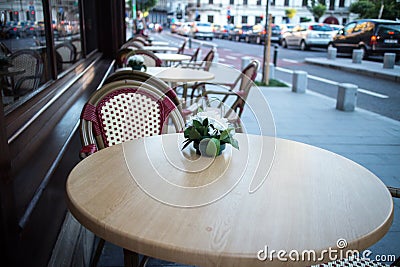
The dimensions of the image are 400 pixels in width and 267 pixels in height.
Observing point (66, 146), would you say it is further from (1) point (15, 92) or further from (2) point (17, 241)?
(2) point (17, 241)

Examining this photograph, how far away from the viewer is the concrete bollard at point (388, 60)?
9.40 metres

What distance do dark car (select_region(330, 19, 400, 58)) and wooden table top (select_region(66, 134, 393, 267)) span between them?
21.2ft

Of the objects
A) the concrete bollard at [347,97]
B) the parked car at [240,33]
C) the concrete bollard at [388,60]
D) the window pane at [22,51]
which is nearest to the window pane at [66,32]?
the window pane at [22,51]

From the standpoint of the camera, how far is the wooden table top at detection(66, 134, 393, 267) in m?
0.98

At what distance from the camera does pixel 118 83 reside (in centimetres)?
210

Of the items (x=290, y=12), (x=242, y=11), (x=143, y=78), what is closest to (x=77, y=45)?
(x=143, y=78)

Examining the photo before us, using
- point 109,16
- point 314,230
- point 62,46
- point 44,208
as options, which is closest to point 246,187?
point 314,230

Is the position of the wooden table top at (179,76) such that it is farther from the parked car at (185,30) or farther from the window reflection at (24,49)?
the parked car at (185,30)

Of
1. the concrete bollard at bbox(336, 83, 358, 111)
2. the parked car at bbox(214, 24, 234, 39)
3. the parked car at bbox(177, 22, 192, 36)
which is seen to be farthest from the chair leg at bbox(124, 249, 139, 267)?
the parked car at bbox(214, 24, 234, 39)

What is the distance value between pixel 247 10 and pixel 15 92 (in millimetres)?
45392

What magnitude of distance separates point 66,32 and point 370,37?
9.18 metres

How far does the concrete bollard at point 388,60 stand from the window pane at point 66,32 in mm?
7478

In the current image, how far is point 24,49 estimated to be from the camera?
2.45 m

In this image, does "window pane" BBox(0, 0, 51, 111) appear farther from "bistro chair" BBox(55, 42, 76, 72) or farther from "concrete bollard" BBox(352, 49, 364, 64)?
"concrete bollard" BBox(352, 49, 364, 64)
